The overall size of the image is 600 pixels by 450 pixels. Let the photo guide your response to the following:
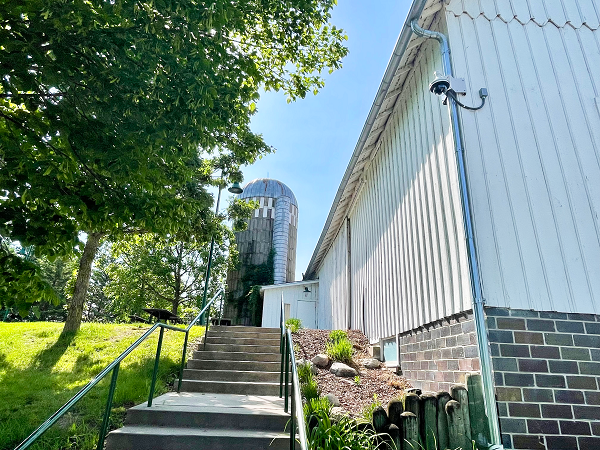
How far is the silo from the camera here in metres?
21.9

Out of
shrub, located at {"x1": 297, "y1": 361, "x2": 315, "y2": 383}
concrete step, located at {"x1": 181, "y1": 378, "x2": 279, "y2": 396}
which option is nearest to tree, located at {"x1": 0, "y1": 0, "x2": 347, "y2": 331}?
concrete step, located at {"x1": 181, "y1": 378, "x2": 279, "y2": 396}

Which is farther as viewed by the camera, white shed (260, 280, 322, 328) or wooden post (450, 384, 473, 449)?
white shed (260, 280, 322, 328)

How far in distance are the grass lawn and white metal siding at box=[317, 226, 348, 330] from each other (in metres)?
4.02

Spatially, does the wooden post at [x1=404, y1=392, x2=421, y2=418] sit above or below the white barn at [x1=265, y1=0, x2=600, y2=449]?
below

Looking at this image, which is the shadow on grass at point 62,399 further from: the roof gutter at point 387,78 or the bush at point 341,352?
the roof gutter at point 387,78

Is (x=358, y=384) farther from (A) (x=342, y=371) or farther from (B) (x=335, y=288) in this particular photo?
(B) (x=335, y=288)

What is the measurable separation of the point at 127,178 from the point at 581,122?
5.22 m

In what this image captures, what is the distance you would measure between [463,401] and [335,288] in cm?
816

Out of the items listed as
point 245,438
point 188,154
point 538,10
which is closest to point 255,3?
point 188,154

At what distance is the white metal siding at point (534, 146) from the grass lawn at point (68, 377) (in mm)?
4499

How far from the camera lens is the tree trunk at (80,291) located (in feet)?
29.6

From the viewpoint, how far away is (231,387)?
214 inches

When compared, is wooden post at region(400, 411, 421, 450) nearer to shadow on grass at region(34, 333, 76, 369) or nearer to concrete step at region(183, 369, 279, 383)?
concrete step at region(183, 369, 279, 383)

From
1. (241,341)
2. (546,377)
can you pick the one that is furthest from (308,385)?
(241,341)
